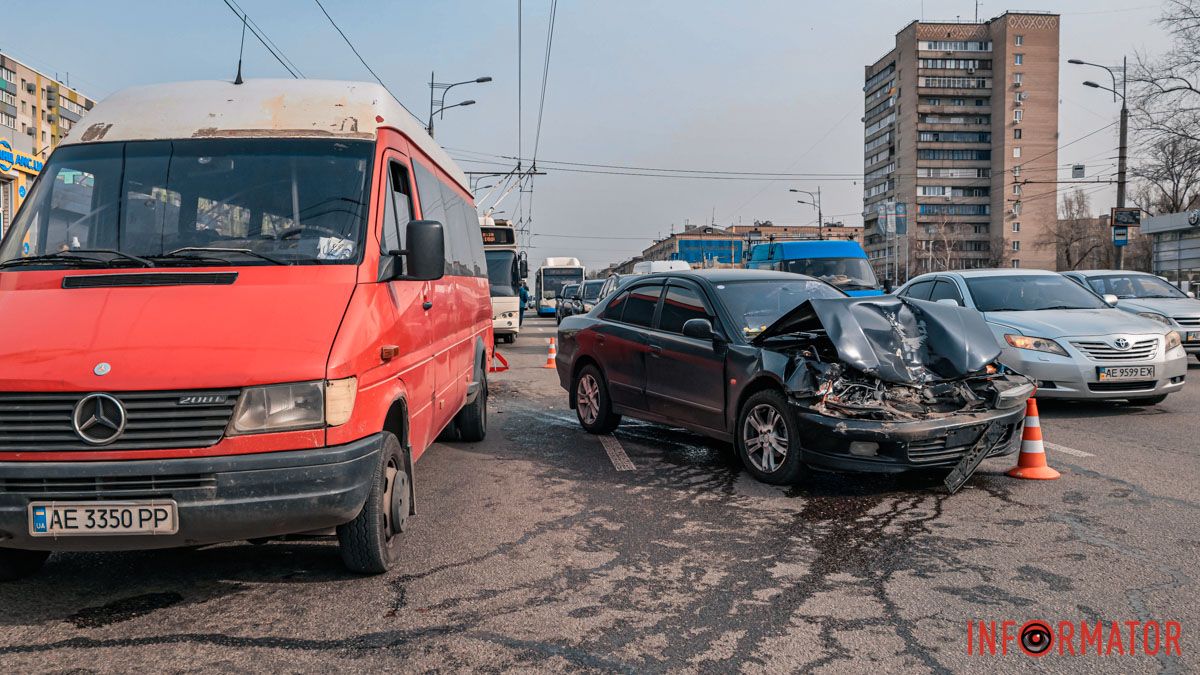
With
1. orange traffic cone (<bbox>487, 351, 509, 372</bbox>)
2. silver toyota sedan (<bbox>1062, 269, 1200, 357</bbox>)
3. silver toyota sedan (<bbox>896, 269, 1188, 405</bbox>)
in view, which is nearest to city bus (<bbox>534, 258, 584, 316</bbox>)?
silver toyota sedan (<bbox>1062, 269, 1200, 357</bbox>)

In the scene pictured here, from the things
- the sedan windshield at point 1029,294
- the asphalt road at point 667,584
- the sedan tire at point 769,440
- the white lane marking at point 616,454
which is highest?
the sedan windshield at point 1029,294

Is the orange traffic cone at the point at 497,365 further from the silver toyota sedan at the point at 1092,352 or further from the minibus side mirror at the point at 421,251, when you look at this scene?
the minibus side mirror at the point at 421,251

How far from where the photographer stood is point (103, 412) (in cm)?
358

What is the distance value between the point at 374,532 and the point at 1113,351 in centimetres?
787

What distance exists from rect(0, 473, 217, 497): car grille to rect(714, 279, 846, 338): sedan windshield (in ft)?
14.3

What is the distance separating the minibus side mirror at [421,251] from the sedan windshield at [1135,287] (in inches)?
527

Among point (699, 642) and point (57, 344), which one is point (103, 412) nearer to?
point (57, 344)

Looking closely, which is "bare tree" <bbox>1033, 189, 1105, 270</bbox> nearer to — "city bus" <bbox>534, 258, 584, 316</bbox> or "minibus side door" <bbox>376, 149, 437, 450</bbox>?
"city bus" <bbox>534, 258, 584, 316</bbox>

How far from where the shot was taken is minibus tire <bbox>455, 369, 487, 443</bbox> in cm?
812

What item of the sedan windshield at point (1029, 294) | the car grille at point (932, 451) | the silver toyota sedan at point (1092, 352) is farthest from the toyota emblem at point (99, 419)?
the sedan windshield at point (1029, 294)

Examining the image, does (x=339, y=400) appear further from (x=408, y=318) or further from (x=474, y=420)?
(x=474, y=420)

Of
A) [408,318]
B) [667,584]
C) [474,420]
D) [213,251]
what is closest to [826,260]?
[474,420]

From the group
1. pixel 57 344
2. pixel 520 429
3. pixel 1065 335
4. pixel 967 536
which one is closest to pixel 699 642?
pixel 967 536

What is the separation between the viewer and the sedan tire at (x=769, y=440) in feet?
19.7
